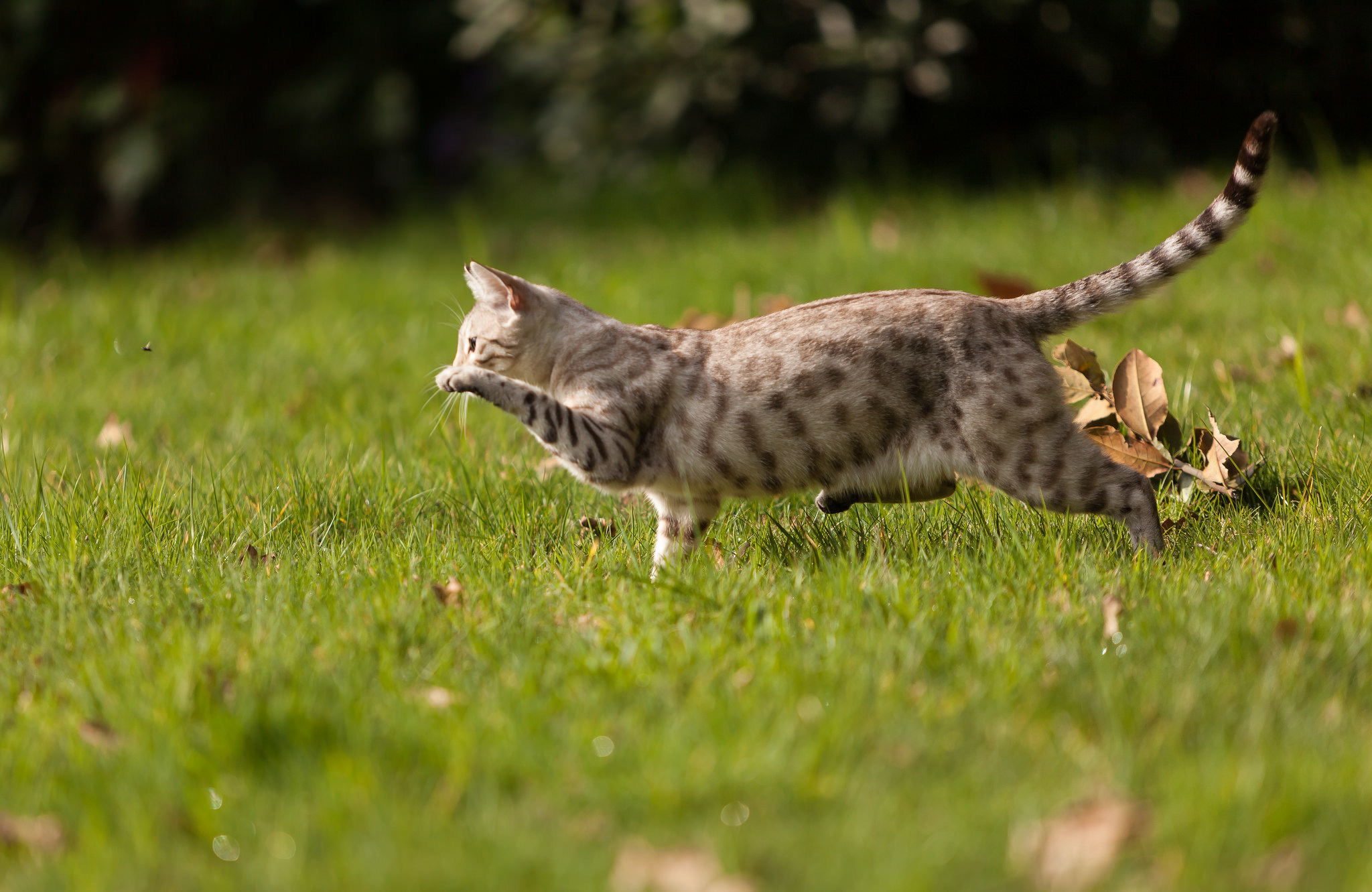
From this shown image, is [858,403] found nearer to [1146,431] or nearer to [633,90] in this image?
[1146,431]

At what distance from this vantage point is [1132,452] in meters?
4.08

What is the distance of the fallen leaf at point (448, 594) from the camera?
10.9 ft

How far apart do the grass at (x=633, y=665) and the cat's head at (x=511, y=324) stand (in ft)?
1.32

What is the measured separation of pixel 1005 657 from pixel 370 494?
2.31 metres

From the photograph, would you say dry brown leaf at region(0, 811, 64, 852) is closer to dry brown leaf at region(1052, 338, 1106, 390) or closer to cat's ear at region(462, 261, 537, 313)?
cat's ear at region(462, 261, 537, 313)

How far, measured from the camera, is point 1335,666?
2.80 meters

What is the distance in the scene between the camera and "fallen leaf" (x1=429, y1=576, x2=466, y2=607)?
332cm

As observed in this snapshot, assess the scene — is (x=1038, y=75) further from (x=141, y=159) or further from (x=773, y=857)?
(x=773, y=857)

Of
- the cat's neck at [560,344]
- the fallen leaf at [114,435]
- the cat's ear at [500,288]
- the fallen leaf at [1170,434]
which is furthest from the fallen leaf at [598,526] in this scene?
the fallen leaf at [114,435]

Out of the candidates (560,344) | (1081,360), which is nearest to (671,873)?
(560,344)

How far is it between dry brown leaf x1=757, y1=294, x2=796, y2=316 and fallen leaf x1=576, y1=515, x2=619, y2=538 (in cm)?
149

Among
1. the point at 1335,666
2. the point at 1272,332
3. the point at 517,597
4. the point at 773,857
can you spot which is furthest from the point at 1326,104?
the point at 773,857

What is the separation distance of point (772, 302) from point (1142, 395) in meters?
2.11

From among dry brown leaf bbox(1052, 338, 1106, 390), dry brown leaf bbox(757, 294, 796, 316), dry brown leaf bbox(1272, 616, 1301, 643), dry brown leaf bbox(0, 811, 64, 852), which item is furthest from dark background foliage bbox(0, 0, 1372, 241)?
dry brown leaf bbox(0, 811, 64, 852)
